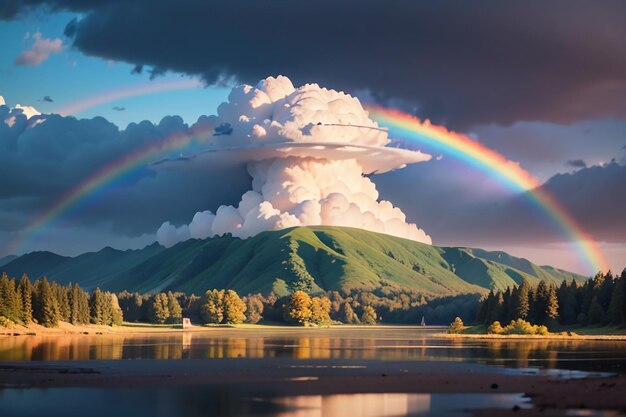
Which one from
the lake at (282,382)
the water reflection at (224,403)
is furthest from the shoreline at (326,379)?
the water reflection at (224,403)

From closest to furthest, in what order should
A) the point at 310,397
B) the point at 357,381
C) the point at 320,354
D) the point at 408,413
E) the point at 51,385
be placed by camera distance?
1. the point at 408,413
2. the point at 310,397
3. the point at 51,385
4. the point at 357,381
5. the point at 320,354

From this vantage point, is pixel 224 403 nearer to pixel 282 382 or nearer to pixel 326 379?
pixel 282 382

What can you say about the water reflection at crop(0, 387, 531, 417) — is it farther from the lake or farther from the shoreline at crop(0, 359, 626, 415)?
the shoreline at crop(0, 359, 626, 415)

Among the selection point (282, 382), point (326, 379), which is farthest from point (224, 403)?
point (326, 379)

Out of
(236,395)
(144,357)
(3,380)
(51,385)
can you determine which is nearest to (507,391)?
(236,395)

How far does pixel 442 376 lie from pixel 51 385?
121 feet

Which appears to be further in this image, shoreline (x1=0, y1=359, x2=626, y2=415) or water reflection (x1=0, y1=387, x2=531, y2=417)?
shoreline (x1=0, y1=359, x2=626, y2=415)

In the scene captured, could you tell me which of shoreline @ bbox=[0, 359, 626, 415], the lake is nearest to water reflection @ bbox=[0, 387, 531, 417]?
the lake

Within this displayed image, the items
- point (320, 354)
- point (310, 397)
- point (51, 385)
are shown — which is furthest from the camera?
point (320, 354)

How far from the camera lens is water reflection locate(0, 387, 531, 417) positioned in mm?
64188

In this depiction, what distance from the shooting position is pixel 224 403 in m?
69.3

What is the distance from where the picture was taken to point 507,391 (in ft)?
251

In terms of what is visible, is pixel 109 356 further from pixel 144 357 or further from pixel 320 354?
pixel 320 354

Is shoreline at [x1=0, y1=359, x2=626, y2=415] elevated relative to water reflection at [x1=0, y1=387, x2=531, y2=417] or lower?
elevated
